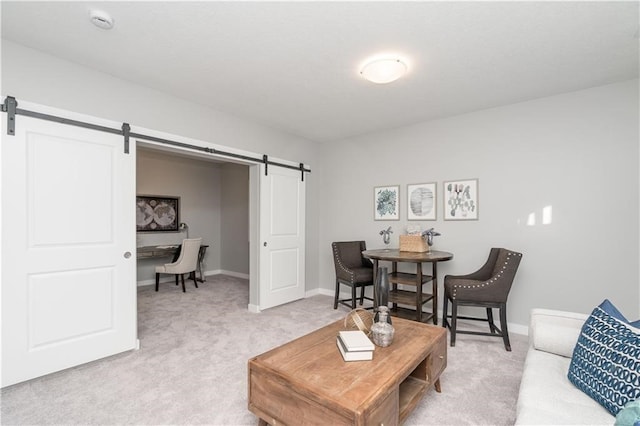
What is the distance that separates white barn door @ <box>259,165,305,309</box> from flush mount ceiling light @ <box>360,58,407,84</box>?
207 cm

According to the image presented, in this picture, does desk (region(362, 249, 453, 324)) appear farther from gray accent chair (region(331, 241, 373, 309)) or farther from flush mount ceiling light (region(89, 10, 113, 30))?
flush mount ceiling light (region(89, 10, 113, 30))

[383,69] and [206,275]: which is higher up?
[383,69]

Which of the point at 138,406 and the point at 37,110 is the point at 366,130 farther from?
the point at 138,406

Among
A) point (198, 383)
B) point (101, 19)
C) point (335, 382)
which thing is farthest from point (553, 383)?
point (101, 19)

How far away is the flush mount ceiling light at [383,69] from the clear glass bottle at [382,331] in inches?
71.5

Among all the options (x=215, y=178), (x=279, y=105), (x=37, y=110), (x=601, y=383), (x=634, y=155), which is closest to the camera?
(x=601, y=383)

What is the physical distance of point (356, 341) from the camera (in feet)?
5.78

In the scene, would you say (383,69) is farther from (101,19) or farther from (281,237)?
(281,237)

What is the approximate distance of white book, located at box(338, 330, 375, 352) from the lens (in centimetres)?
169

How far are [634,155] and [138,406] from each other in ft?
14.8

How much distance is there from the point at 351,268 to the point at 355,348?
99.5 inches

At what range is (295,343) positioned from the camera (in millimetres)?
1904

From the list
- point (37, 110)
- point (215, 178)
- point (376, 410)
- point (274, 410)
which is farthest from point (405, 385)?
point (215, 178)

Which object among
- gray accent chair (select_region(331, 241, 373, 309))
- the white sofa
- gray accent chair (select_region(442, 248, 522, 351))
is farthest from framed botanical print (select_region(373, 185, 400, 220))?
the white sofa
